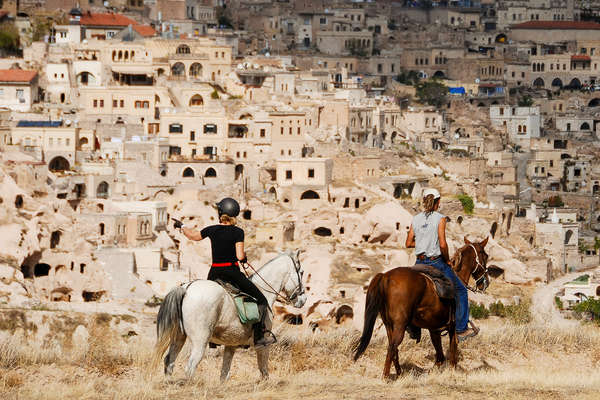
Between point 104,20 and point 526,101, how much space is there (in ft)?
92.2

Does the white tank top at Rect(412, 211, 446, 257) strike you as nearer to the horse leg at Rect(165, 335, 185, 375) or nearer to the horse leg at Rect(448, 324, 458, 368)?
the horse leg at Rect(448, 324, 458, 368)

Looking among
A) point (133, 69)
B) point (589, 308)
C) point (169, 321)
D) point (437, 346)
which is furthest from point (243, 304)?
point (133, 69)

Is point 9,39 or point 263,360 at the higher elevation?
point 9,39

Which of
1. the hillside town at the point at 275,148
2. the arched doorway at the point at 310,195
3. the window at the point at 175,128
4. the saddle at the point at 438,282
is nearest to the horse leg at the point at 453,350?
the saddle at the point at 438,282

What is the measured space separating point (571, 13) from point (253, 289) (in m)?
91.8

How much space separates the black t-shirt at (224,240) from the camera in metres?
17.8

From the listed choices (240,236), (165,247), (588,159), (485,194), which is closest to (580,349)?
(240,236)

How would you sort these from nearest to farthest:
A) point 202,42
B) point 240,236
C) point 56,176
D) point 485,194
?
point 240,236 → point 56,176 → point 485,194 → point 202,42

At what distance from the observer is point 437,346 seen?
62.1ft

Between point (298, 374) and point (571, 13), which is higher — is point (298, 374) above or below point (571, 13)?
below

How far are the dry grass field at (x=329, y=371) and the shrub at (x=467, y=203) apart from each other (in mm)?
35846

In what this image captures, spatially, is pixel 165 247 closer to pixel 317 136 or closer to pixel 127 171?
pixel 127 171

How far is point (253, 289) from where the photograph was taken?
1800cm

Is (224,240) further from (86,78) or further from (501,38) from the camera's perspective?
(501,38)
